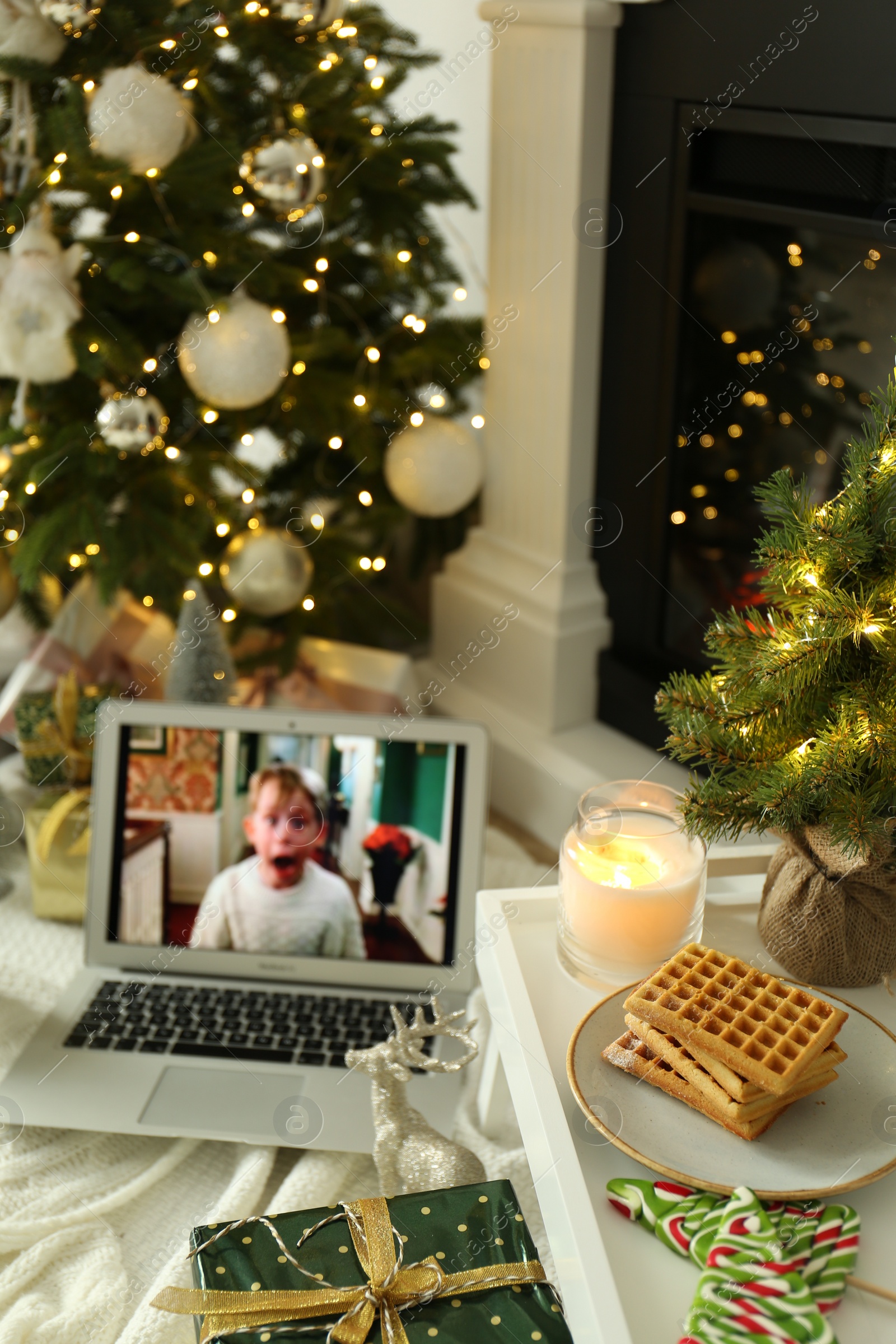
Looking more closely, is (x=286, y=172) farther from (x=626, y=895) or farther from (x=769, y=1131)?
(x=769, y=1131)

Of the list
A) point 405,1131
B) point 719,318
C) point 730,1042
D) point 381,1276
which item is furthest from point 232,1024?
point 719,318

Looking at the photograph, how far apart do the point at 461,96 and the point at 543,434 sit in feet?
2.06

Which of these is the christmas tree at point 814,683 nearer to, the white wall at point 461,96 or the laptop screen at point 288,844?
the laptop screen at point 288,844

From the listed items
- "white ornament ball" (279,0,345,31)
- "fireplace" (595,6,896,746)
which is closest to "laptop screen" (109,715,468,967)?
"fireplace" (595,6,896,746)

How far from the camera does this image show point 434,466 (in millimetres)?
1509

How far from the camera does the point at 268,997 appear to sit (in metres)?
1.08

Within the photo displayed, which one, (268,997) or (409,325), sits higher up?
(409,325)

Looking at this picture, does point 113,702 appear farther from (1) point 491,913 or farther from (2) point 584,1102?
(2) point 584,1102

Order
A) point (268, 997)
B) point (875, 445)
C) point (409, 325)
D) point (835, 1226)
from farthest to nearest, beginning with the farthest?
point (409, 325) → point (268, 997) → point (875, 445) → point (835, 1226)

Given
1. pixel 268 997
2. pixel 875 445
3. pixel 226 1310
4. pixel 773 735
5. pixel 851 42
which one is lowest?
pixel 268 997

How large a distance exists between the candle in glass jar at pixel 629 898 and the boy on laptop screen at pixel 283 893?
34cm

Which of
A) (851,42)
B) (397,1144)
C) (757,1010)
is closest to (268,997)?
(397,1144)

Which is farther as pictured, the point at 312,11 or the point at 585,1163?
the point at 312,11

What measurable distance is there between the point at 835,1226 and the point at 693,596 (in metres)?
1.07
